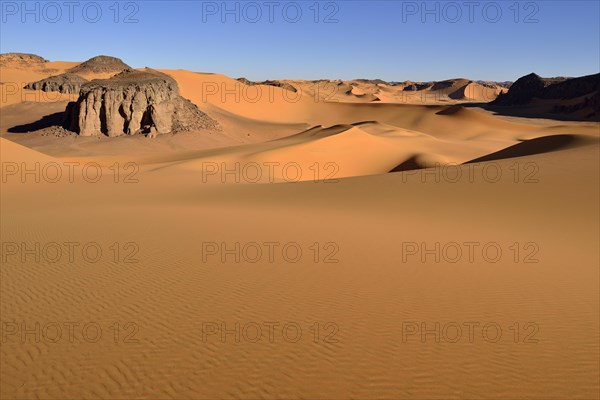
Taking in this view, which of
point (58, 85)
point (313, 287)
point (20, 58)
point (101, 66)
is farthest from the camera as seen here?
point (20, 58)

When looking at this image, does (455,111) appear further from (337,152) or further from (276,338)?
(276,338)

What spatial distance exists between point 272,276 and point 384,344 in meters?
2.91

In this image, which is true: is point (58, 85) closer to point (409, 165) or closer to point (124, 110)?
point (124, 110)

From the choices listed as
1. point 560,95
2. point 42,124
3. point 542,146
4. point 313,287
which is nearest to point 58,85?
point 42,124

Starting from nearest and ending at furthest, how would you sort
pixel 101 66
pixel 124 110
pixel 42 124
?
pixel 124 110
pixel 42 124
pixel 101 66

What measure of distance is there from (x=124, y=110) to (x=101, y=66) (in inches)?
1752

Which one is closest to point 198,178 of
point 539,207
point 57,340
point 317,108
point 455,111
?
point 539,207

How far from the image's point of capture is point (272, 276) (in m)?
7.79

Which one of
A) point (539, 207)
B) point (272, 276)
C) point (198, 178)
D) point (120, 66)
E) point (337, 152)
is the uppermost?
point (120, 66)

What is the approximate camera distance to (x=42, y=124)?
146 feet

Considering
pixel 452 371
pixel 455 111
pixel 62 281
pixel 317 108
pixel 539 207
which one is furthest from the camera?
pixel 317 108

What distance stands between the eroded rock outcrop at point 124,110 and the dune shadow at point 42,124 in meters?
2.37

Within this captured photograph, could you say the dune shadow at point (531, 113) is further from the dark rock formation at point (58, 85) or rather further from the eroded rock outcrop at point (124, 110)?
the dark rock formation at point (58, 85)

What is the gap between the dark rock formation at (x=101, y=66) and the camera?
7688 centimetres
